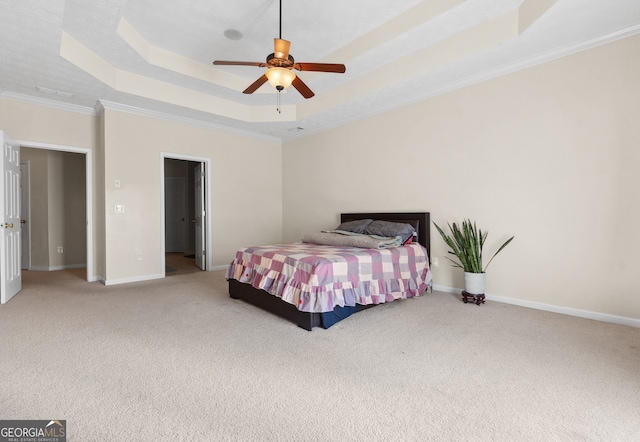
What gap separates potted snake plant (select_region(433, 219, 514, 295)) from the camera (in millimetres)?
3402

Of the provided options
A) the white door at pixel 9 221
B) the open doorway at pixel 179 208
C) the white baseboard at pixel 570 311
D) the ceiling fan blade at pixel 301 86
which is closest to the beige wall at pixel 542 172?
the white baseboard at pixel 570 311

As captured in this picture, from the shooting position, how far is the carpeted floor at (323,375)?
1.46m

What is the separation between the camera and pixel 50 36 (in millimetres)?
2787

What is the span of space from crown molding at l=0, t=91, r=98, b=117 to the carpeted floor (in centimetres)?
267

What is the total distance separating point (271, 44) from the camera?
11.9 ft

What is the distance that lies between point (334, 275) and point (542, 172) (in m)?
2.34

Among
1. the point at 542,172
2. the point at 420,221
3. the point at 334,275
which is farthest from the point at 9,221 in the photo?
the point at 542,172

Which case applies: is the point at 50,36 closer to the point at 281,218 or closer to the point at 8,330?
the point at 8,330

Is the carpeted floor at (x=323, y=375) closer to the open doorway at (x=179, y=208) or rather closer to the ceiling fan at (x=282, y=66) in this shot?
the ceiling fan at (x=282, y=66)

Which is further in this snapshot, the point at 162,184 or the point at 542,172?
the point at 162,184

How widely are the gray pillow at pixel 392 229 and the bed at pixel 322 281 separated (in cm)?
19

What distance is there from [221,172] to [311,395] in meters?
4.57

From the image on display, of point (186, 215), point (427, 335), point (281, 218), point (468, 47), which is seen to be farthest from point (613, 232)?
point (186, 215)

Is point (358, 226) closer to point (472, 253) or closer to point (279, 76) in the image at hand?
point (472, 253)
